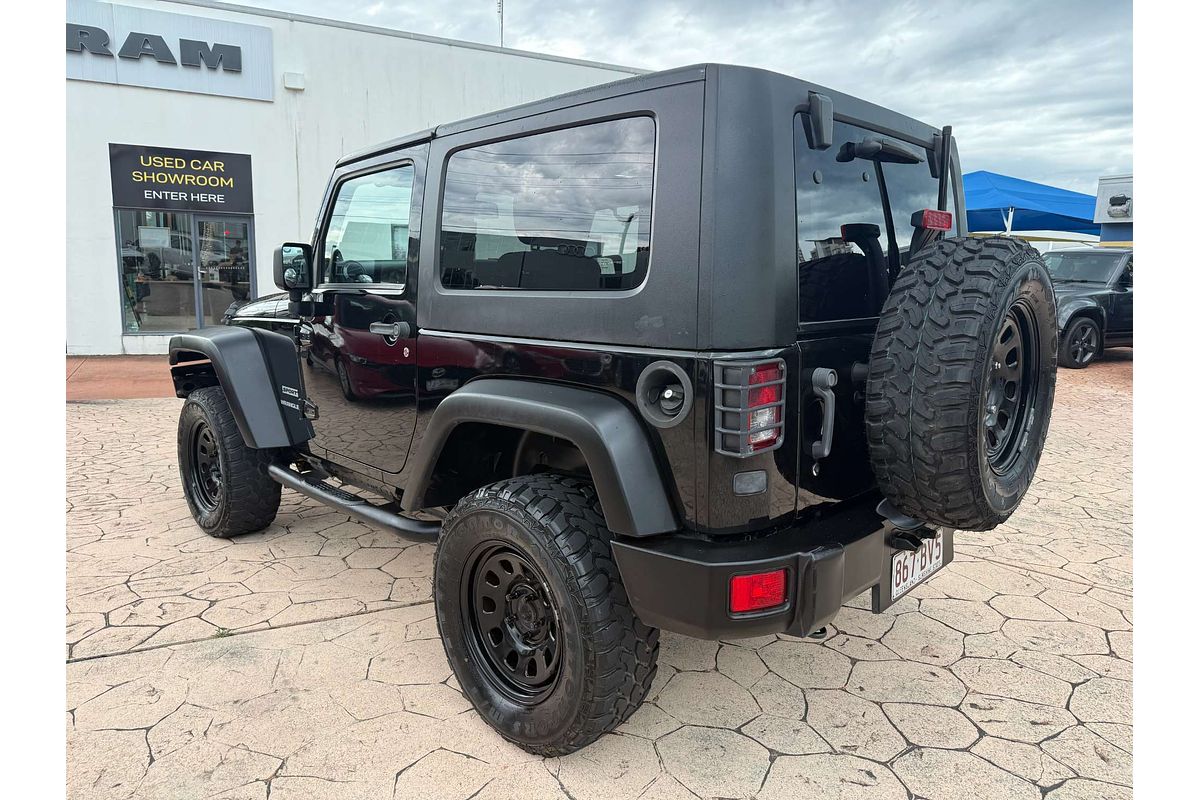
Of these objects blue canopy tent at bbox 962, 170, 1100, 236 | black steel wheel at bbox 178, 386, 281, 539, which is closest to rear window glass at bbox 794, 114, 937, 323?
black steel wheel at bbox 178, 386, 281, 539

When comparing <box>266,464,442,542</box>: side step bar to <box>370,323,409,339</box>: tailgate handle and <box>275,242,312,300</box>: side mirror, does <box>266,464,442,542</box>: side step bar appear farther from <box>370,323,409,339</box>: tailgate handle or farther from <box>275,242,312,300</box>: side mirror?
<box>275,242,312,300</box>: side mirror

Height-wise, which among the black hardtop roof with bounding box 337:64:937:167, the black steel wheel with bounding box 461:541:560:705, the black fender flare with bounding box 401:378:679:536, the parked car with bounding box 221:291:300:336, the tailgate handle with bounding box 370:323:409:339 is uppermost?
the black hardtop roof with bounding box 337:64:937:167

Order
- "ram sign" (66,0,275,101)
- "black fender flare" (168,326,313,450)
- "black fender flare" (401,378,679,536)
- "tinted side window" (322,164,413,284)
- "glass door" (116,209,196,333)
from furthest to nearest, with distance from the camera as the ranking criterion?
"glass door" (116,209,196,333) < "ram sign" (66,0,275,101) < "black fender flare" (168,326,313,450) < "tinted side window" (322,164,413,284) < "black fender flare" (401,378,679,536)

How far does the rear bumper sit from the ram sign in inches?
481

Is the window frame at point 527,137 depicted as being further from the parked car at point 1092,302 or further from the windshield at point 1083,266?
the windshield at point 1083,266

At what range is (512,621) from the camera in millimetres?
2545

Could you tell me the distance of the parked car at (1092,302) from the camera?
443 inches

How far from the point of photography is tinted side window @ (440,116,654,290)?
223cm

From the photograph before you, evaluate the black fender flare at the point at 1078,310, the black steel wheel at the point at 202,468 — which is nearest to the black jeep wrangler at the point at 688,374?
the black steel wheel at the point at 202,468

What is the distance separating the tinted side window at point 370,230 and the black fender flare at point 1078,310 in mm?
10756

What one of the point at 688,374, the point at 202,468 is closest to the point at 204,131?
the point at 202,468

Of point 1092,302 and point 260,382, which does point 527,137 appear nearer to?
point 260,382

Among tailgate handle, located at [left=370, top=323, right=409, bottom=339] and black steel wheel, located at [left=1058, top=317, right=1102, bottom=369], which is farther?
black steel wheel, located at [left=1058, top=317, right=1102, bottom=369]

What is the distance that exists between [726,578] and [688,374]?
21.5 inches
